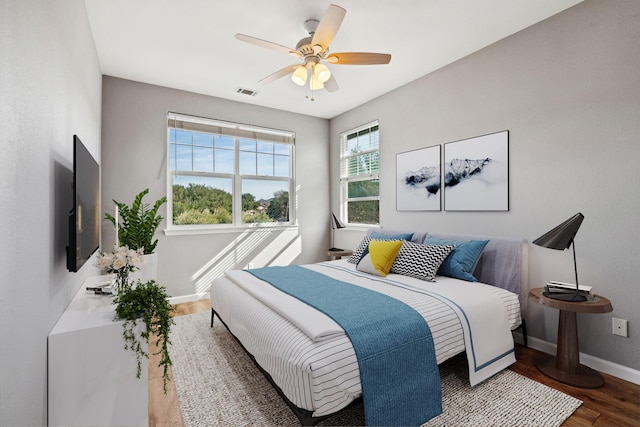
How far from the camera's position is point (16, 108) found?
1.09 meters

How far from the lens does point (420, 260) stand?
2836mm

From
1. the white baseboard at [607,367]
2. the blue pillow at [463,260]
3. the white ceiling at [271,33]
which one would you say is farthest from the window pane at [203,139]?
the white baseboard at [607,367]

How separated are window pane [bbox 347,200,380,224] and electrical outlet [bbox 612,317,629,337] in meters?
2.64

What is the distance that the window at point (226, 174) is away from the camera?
4.12m

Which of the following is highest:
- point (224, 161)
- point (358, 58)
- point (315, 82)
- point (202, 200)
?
point (358, 58)

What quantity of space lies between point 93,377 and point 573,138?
139 inches

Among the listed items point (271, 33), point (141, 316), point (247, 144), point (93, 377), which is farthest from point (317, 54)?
point (93, 377)

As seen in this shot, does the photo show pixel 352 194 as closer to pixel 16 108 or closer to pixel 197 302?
pixel 197 302

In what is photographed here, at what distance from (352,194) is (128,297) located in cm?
377

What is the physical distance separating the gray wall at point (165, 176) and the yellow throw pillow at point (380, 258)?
202 cm

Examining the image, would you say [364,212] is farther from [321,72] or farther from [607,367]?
[607,367]

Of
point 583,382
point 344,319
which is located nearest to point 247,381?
point 344,319

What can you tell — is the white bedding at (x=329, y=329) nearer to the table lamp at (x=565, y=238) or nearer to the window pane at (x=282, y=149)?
the table lamp at (x=565, y=238)

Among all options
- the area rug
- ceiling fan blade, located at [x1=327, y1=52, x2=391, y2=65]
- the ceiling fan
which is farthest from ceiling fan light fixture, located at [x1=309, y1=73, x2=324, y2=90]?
the area rug
